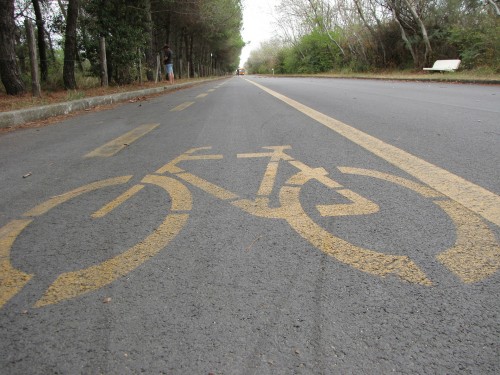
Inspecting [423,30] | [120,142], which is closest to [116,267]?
[120,142]

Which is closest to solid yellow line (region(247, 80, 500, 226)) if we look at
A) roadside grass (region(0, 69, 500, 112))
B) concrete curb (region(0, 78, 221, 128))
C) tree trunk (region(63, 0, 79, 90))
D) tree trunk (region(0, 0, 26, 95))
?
concrete curb (region(0, 78, 221, 128))

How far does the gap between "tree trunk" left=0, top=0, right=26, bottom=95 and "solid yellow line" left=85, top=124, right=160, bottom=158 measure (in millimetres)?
5545

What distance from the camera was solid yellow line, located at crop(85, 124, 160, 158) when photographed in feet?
12.1

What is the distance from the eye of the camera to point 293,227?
1.77 meters

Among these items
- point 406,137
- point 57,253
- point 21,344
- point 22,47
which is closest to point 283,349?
point 21,344

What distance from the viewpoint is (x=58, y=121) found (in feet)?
21.5

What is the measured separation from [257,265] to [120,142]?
3.31m

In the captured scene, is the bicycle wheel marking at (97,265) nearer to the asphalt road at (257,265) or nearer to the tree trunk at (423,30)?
the asphalt road at (257,265)

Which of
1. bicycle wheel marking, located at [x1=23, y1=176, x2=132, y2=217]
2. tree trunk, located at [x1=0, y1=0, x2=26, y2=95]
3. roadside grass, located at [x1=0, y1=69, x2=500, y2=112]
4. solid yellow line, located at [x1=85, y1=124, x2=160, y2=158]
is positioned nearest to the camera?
bicycle wheel marking, located at [x1=23, y1=176, x2=132, y2=217]

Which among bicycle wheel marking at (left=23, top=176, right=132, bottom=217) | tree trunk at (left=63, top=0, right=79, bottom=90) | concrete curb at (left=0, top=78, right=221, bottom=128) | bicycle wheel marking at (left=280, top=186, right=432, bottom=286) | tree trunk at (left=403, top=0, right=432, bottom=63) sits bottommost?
bicycle wheel marking at (left=280, top=186, right=432, bottom=286)

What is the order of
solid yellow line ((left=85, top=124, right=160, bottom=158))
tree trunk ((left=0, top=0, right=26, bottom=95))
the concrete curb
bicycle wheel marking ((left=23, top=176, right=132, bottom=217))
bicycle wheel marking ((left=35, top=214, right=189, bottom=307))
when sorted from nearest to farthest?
1. bicycle wheel marking ((left=35, top=214, right=189, bottom=307))
2. bicycle wheel marking ((left=23, top=176, right=132, bottom=217))
3. solid yellow line ((left=85, top=124, right=160, bottom=158))
4. the concrete curb
5. tree trunk ((left=0, top=0, right=26, bottom=95))

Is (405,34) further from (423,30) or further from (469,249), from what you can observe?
(469,249)

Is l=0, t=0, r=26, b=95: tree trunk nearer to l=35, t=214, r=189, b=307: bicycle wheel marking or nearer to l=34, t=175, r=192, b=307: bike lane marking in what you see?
l=34, t=175, r=192, b=307: bike lane marking

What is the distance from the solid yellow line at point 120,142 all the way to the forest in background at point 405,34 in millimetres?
15914
